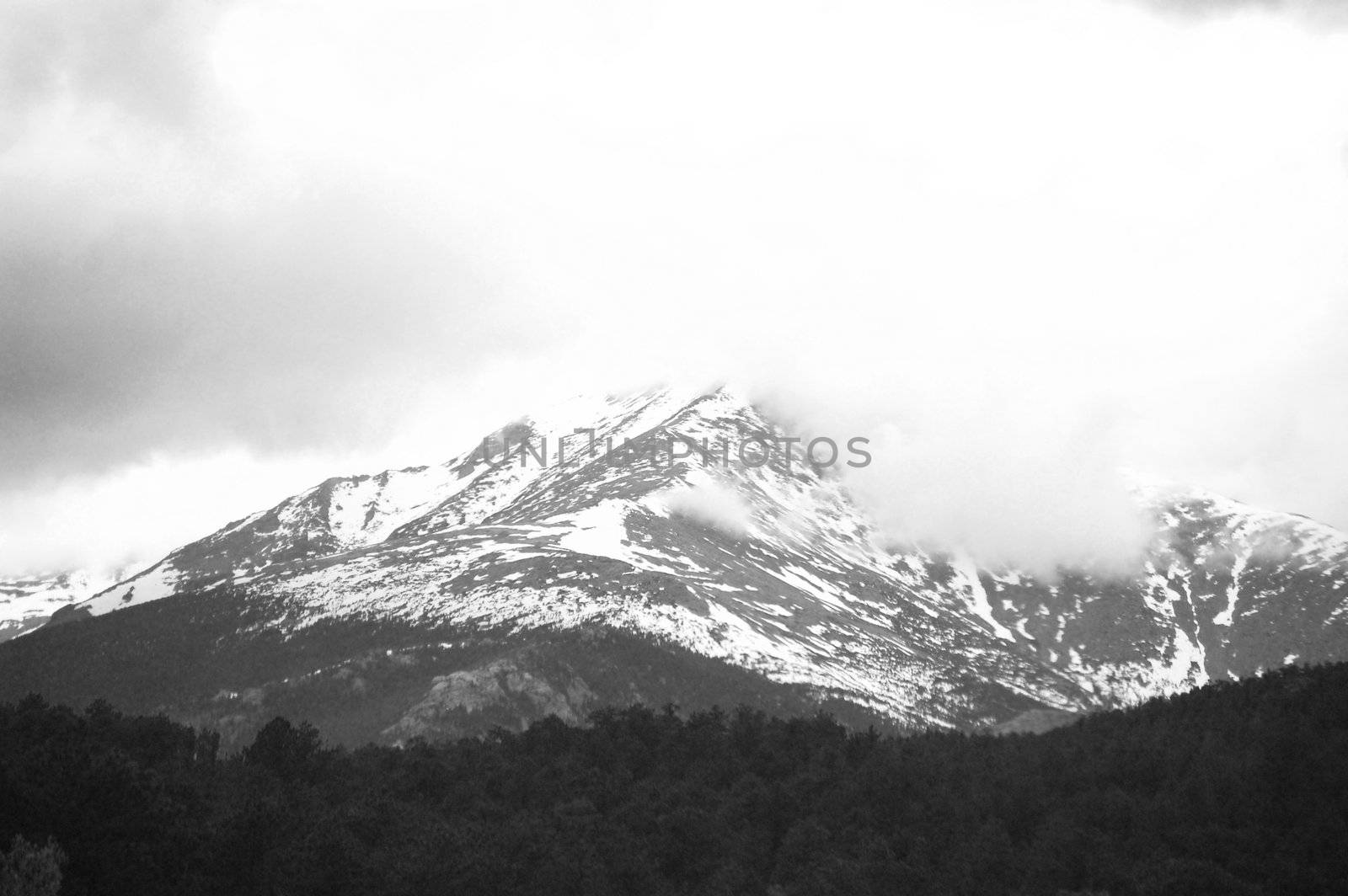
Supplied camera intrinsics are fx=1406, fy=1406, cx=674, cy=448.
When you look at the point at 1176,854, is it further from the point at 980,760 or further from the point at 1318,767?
the point at 980,760

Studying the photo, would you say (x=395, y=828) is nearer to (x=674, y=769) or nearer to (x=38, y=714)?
(x=38, y=714)

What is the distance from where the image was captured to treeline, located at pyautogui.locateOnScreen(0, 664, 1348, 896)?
115m

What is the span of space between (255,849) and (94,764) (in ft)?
50.5

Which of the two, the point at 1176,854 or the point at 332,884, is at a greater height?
the point at 332,884

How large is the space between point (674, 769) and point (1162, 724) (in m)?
63.6

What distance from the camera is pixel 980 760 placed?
7013 inches

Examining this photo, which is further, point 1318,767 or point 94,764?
point 1318,767

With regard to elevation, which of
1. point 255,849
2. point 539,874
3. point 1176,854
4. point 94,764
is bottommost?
point 1176,854

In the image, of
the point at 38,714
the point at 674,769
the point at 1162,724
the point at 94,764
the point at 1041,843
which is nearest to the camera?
the point at 94,764

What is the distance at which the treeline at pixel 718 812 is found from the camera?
115 m

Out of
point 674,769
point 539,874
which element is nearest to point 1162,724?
point 674,769

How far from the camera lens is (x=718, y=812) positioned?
16138 centimetres

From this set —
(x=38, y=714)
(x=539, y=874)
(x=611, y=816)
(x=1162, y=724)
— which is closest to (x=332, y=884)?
(x=539, y=874)

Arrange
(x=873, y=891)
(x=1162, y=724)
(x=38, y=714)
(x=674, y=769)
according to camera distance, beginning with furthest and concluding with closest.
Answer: (x=674, y=769)
(x=1162, y=724)
(x=38, y=714)
(x=873, y=891)
